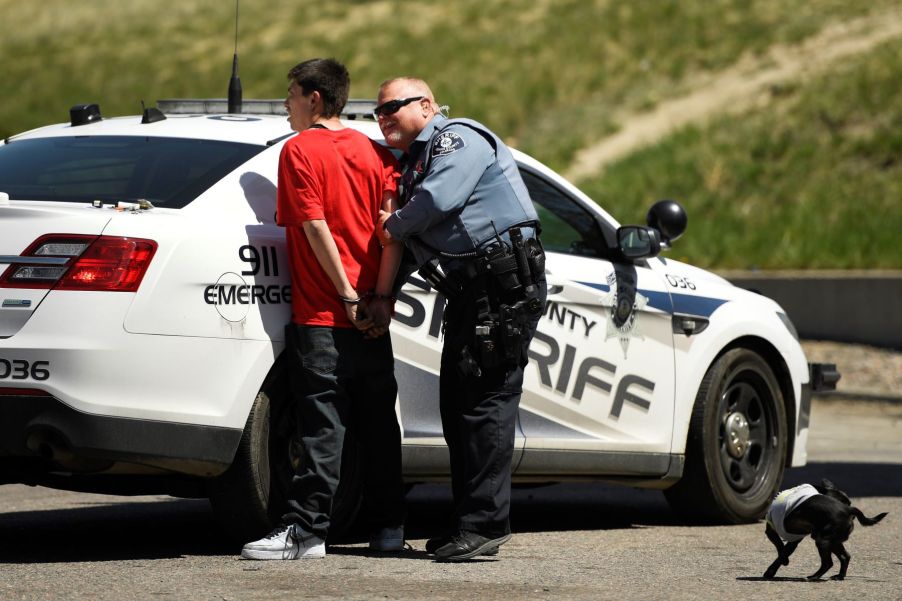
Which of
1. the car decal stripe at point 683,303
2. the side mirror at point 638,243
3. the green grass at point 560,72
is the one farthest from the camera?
the green grass at point 560,72

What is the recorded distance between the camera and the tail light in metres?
5.24

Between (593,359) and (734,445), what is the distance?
3.58 feet

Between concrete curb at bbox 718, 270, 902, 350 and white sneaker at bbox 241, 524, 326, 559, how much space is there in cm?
1074

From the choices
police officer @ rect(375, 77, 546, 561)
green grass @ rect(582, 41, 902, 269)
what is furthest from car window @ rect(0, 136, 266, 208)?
green grass @ rect(582, 41, 902, 269)

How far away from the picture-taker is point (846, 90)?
27.2m

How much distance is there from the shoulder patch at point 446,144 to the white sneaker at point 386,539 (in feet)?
4.70

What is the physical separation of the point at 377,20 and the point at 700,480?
40275 mm

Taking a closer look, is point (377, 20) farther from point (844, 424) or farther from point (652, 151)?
point (844, 424)

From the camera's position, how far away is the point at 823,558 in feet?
18.2

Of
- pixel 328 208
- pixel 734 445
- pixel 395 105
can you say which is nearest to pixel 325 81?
pixel 395 105

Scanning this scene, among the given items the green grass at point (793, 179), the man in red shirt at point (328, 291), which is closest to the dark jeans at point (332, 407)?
the man in red shirt at point (328, 291)

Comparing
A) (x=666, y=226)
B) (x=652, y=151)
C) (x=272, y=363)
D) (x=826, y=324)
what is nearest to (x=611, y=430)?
(x=666, y=226)

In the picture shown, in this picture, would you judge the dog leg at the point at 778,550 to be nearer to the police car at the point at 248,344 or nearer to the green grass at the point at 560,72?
the police car at the point at 248,344

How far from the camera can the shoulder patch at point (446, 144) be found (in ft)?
18.7
